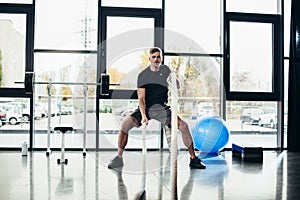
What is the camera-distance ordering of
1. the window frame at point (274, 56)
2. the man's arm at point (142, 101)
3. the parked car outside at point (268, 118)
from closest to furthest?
the man's arm at point (142, 101) → the window frame at point (274, 56) → the parked car outside at point (268, 118)

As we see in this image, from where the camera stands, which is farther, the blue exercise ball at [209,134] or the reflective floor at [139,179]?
the blue exercise ball at [209,134]

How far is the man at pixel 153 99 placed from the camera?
2.89 metres

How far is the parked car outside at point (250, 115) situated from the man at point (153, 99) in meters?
2.53

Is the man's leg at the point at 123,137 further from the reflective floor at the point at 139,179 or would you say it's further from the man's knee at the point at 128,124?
the reflective floor at the point at 139,179

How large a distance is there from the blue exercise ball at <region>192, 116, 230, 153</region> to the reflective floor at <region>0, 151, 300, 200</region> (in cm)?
18

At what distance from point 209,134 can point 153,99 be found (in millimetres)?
1596

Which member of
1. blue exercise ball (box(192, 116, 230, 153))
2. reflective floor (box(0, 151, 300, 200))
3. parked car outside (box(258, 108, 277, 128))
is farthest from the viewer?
parked car outside (box(258, 108, 277, 128))

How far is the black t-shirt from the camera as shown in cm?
286

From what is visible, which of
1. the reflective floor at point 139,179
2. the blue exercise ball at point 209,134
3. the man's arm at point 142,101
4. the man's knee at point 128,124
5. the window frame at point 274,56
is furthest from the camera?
the window frame at point 274,56

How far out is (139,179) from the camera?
3.38 meters

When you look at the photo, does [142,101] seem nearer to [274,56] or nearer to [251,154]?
[251,154]

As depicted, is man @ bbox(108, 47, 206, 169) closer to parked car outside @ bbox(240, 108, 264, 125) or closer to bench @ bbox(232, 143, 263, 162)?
bench @ bbox(232, 143, 263, 162)

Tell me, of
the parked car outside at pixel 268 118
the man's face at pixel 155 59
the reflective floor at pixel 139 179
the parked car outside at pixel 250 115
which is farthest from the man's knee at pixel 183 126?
the parked car outside at pixel 268 118

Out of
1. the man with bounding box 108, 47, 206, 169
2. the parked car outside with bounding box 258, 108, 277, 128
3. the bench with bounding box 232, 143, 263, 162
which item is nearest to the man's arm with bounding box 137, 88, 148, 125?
the man with bounding box 108, 47, 206, 169
